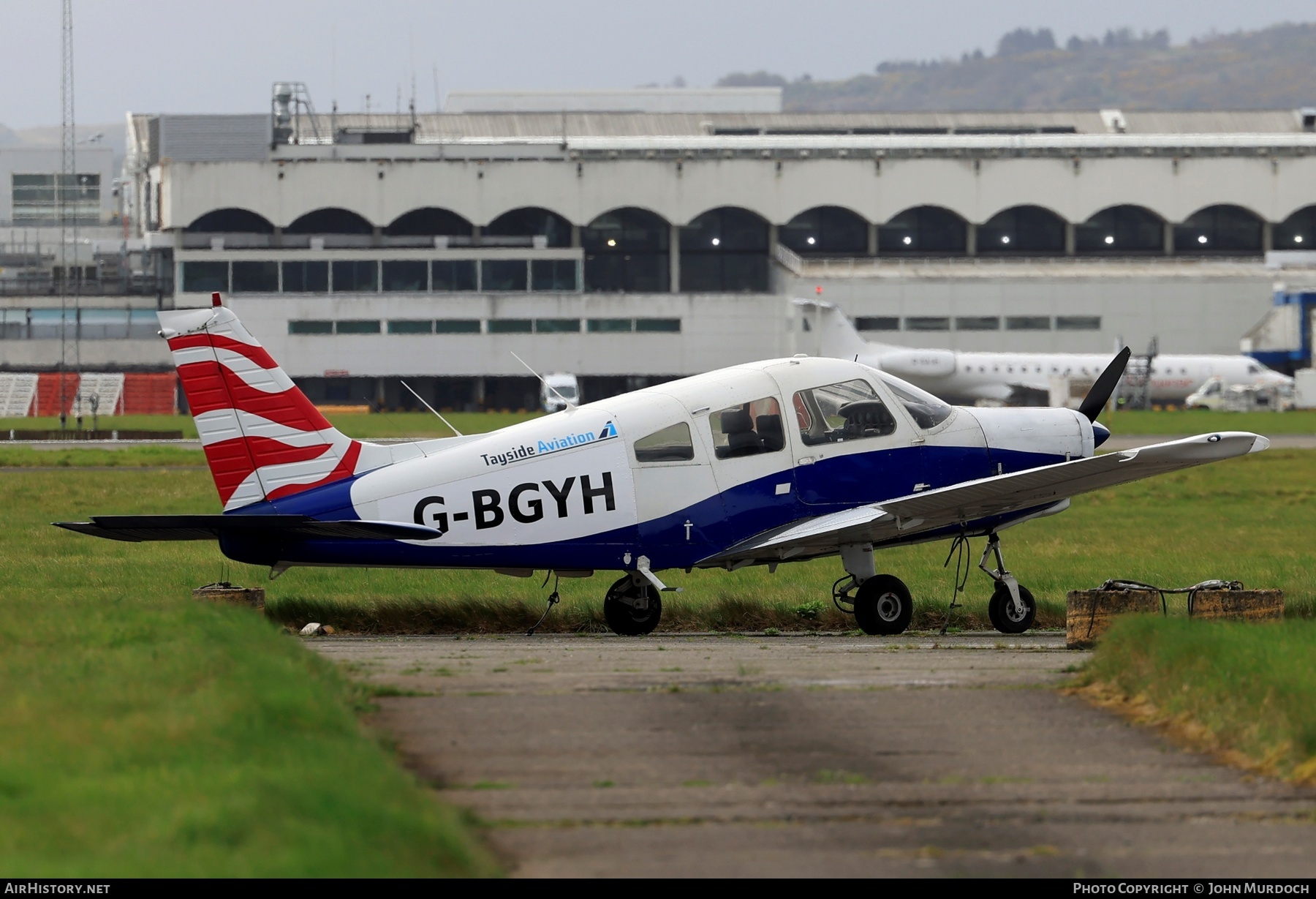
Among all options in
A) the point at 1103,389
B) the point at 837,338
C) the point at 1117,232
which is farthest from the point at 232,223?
the point at 1103,389

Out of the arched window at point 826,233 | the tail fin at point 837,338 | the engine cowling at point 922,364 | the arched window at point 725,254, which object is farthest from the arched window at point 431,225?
the engine cowling at point 922,364

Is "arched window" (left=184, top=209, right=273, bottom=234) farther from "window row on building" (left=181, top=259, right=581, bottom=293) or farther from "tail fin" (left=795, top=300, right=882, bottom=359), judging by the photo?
"tail fin" (left=795, top=300, right=882, bottom=359)

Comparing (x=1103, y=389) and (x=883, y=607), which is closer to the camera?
(x=883, y=607)

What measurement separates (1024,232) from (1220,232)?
42.9ft

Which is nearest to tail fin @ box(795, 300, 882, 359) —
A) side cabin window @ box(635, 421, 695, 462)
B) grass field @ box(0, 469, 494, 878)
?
side cabin window @ box(635, 421, 695, 462)

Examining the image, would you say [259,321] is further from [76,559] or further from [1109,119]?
[76,559]

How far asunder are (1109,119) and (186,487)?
101593mm

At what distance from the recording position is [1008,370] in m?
81.6

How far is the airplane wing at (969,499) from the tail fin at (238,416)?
3918mm

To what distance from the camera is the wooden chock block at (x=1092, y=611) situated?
46.6ft

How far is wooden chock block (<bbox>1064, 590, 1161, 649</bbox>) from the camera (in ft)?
46.6

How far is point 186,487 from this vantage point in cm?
3784

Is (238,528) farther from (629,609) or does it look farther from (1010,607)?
(1010,607)

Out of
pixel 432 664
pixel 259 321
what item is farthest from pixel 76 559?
pixel 259 321
